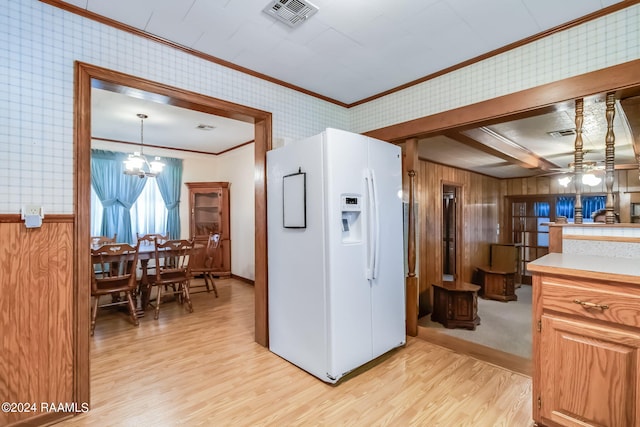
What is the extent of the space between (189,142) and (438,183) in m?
4.58

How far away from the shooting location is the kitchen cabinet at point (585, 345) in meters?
1.35

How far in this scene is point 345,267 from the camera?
2.21 metres

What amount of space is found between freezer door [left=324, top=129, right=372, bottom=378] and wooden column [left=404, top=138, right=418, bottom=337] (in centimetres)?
85

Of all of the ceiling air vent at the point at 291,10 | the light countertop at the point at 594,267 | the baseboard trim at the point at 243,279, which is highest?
the ceiling air vent at the point at 291,10

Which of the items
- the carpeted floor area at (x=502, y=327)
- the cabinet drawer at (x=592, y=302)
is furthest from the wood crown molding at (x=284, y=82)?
the carpeted floor area at (x=502, y=327)

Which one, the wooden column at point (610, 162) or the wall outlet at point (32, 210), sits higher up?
the wooden column at point (610, 162)

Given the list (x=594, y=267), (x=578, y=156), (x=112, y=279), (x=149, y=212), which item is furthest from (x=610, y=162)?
(x=149, y=212)

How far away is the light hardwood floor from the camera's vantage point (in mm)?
1827

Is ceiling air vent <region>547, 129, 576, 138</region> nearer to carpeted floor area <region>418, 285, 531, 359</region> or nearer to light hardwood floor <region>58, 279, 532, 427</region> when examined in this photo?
carpeted floor area <region>418, 285, 531, 359</region>

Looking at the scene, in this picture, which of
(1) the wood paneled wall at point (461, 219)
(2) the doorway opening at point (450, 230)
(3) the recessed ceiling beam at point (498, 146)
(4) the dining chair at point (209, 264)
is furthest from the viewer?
(2) the doorway opening at point (450, 230)

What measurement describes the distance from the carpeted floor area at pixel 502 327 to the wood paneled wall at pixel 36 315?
3339 millimetres

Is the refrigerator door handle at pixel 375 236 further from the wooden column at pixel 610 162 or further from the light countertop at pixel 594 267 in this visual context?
the wooden column at pixel 610 162

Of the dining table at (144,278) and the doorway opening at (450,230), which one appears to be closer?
the dining table at (144,278)

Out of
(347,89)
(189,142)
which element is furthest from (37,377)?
(189,142)
